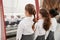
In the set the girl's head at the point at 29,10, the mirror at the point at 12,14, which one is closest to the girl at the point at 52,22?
the girl's head at the point at 29,10

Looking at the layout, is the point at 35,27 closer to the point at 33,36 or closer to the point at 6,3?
the point at 33,36

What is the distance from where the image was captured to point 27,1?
305 cm

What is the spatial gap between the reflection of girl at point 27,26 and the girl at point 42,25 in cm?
21

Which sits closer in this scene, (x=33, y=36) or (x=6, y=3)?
(x=6, y=3)

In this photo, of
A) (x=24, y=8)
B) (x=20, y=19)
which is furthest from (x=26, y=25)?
(x=24, y=8)

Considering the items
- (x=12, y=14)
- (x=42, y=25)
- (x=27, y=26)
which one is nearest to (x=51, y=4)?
(x=42, y=25)

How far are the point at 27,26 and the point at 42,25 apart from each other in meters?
0.47

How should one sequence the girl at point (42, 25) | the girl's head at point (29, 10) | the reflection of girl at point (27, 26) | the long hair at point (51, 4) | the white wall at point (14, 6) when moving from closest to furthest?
the white wall at point (14, 6) < the reflection of girl at point (27, 26) < the girl's head at point (29, 10) < the girl at point (42, 25) < the long hair at point (51, 4)

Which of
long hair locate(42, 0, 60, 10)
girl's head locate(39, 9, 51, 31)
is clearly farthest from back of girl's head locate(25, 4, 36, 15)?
long hair locate(42, 0, 60, 10)

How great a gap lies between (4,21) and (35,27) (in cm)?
82

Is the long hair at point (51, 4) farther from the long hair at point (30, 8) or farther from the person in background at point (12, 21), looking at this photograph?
the person in background at point (12, 21)

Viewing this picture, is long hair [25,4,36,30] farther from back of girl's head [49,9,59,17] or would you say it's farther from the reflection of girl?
back of girl's head [49,9,59,17]

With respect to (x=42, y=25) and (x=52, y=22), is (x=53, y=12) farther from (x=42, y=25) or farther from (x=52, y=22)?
(x=42, y=25)

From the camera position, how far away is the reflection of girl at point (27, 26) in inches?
111
